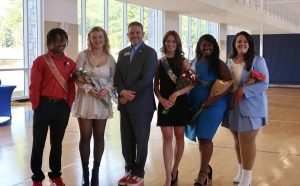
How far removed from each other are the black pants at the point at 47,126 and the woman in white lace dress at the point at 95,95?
0.14m

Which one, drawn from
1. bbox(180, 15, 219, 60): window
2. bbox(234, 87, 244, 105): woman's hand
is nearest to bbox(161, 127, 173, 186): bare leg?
bbox(234, 87, 244, 105): woman's hand

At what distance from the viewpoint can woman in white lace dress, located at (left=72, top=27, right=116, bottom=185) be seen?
11.3 ft

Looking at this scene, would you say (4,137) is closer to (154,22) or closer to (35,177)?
(35,177)

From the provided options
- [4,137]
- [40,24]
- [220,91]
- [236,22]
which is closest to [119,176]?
[220,91]

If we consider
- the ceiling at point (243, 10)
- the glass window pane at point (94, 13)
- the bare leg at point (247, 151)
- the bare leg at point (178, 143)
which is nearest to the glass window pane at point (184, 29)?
the ceiling at point (243, 10)

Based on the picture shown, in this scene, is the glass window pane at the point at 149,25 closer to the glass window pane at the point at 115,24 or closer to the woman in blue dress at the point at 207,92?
the glass window pane at the point at 115,24

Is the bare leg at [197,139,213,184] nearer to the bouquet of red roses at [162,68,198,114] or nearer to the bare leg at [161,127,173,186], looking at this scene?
the bare leg at [161,127,173,186]

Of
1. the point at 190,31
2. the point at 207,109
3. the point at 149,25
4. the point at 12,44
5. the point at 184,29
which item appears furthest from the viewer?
the point at 190,31

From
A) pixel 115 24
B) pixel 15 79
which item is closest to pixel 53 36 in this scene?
pixel 15 79

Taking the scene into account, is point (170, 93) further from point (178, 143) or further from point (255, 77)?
point (255, 77)

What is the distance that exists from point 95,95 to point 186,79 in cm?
80

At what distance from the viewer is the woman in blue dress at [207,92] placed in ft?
11.7

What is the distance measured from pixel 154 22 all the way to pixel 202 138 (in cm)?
1560

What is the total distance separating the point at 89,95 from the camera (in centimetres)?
348
